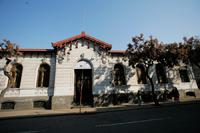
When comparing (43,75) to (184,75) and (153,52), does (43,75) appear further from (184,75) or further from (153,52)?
(184,75)

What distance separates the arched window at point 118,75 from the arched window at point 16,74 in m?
12.2

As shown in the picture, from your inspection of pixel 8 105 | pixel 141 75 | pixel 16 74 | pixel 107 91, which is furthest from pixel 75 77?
pixel 141 75

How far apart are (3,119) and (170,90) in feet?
64.4

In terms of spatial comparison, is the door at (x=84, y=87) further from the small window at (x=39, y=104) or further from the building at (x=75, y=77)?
the small window at (x=39, y=104)

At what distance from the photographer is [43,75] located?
1509 centimetres

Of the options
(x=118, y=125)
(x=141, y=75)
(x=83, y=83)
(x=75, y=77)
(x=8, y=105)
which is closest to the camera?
(x=118, y=125)

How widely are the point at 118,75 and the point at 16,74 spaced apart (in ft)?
43.7

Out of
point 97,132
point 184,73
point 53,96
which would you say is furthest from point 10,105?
point 184,73

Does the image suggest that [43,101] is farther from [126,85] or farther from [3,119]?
[126,85]

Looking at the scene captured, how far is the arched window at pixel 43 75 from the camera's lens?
14.7m

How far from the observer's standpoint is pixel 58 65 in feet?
48.9

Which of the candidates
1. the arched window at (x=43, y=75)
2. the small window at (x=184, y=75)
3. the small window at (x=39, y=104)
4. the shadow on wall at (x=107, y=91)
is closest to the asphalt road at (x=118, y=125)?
the small window at (x=39, y=104)

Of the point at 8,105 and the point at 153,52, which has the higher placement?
the point at 153,52

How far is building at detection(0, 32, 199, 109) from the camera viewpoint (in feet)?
45.5
